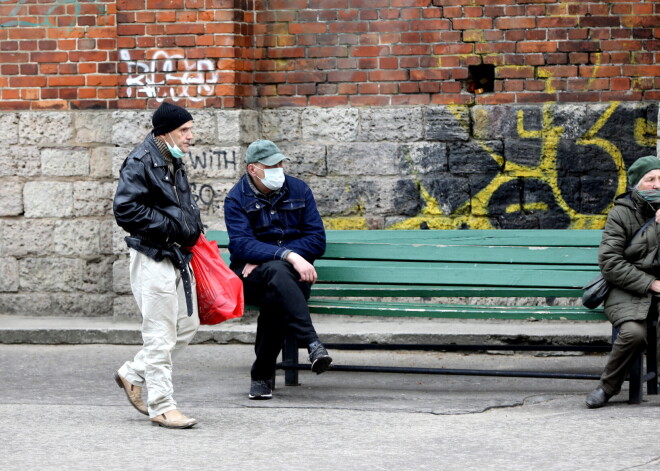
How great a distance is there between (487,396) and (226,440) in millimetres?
1870

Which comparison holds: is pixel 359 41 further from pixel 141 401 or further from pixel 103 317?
pixel 141 401

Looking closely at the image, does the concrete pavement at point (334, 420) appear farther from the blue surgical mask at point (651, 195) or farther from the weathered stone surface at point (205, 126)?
the weathered stone surface at point (205, 126)

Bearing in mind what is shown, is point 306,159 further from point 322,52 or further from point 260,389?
point 260,389

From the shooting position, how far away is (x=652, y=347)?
21.8 ft

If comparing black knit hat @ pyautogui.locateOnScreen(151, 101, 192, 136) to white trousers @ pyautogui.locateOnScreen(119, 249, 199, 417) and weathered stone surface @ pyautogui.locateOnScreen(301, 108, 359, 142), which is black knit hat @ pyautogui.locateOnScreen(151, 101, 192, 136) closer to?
white trousers @ pyautogui.locateOnScreen(119, 249, 199, 417)

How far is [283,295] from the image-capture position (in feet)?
21.6

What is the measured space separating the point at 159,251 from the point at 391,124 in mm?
3770

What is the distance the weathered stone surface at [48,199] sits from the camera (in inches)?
376

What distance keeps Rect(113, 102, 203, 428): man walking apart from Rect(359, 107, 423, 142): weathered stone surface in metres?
3.39

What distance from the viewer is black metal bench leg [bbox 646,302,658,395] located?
21.5ft

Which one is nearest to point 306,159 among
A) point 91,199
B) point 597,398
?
point 91,199

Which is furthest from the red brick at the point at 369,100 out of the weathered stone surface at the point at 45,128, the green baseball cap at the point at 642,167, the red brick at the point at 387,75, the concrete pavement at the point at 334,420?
the green baseball cap at the point at 642,167

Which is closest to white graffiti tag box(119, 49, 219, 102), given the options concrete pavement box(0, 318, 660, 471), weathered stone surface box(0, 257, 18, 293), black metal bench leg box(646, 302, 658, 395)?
weathered stone surface box(0, 257, 18, 293)

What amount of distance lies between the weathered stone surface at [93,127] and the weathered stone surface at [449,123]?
2672mm
